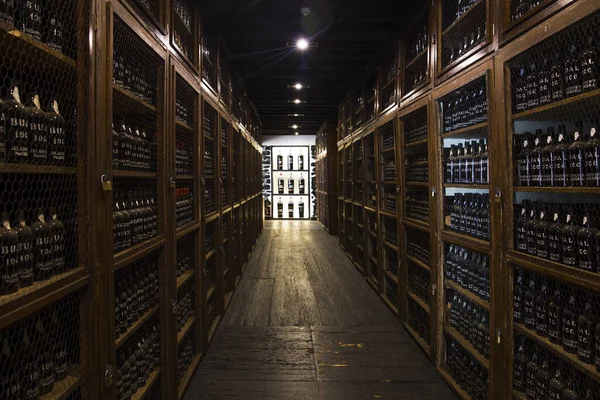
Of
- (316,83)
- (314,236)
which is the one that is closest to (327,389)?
(316,83)

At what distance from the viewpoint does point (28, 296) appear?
120 cm

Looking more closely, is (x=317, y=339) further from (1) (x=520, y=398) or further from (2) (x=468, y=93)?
(2) (x=468, y=93)

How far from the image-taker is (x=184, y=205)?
305cm

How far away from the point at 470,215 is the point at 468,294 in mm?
524

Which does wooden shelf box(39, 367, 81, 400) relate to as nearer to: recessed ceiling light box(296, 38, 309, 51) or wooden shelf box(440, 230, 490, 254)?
wooden shelf box(440, 230, 490, 254)

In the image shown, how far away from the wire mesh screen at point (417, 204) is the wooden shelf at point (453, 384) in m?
1.20

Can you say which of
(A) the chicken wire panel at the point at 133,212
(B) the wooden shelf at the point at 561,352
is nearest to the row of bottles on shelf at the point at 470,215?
(B) the wooden shelf at the point at 561,352

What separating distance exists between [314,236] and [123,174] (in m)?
8.86

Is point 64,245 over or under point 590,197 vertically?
under

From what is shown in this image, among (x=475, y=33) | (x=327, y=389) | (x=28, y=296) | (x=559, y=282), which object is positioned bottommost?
(x=327, y=389)

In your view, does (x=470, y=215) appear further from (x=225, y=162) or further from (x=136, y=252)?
(x=225, y=162)

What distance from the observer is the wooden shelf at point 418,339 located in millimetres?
3430

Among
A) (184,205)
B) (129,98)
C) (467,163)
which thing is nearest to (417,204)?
(467,163)

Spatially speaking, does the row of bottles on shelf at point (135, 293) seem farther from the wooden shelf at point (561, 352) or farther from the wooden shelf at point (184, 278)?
the wooden shelf at point (561, 352)
